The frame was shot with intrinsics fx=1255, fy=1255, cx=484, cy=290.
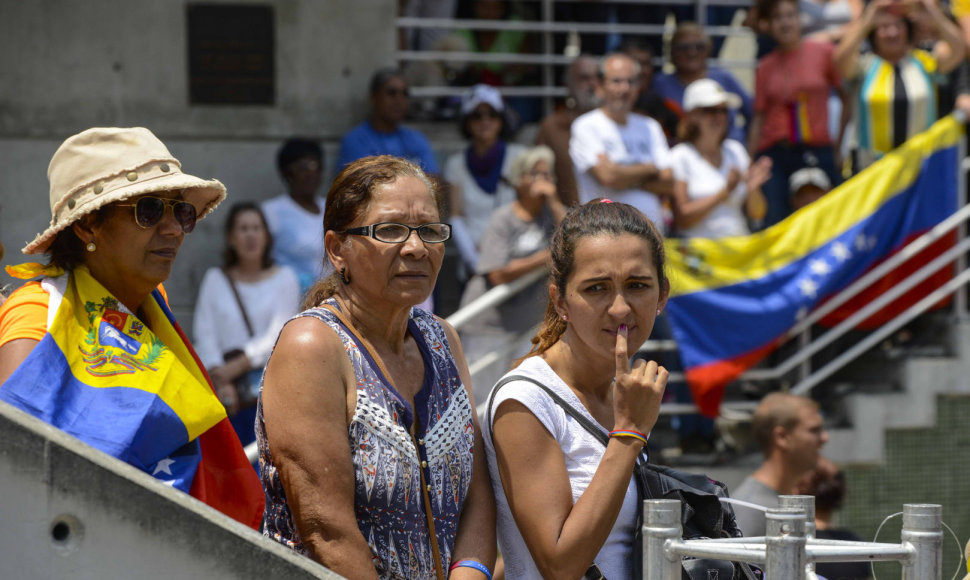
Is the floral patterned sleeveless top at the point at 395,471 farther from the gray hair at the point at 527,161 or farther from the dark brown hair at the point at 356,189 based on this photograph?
the gray hair at the point at 527,161

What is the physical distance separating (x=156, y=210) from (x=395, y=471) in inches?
35.6

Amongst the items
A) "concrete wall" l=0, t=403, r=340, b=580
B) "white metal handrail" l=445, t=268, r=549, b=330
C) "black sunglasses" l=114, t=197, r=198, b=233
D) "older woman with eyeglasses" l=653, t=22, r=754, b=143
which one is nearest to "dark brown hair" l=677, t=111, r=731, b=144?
"older woman with eyeglasses" l=653, t=22, r=754, b=143


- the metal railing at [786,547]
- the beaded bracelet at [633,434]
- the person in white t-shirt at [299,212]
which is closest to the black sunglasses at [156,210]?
the beaded bracelet at [633,434]

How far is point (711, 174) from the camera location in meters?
7.47

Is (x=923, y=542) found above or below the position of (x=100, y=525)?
below

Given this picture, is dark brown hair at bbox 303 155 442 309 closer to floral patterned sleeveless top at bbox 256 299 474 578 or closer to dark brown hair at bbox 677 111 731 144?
floral patterned sleeveless top at bbox 256 299 474 578

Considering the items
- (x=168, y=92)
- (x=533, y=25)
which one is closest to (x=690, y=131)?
(x=533, y=25)

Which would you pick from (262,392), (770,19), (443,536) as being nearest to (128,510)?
(262,392)

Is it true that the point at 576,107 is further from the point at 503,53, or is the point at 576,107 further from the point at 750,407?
the point at 750,407

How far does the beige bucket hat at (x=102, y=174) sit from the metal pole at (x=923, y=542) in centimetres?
184

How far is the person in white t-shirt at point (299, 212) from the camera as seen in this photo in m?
7.43

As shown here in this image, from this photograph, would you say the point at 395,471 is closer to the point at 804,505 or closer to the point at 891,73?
the point at 804,505

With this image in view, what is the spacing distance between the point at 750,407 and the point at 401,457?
16.6ft

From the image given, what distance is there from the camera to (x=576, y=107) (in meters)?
7.94
